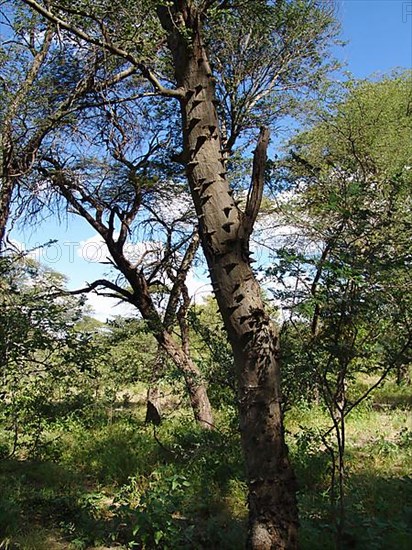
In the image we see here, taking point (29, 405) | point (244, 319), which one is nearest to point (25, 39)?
point (29, 405)

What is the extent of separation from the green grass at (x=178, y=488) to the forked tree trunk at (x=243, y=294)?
529 millimetres

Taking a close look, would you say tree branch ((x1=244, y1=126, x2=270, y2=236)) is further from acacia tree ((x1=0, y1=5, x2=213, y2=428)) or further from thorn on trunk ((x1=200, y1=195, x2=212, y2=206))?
acacia tree ((x1=0, y1=5, x2=213, y2=428))

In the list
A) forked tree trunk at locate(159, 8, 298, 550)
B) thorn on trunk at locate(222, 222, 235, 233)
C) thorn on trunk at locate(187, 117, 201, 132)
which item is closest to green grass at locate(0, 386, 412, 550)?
forked tree trunk at locate(159, 8, 298, 550)

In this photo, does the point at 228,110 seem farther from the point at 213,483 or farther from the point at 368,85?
the point at 213,483

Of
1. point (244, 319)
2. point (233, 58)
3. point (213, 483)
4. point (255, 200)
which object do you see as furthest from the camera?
point (233, 58)

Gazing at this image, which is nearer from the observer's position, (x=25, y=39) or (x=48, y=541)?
(x=48, y=541)

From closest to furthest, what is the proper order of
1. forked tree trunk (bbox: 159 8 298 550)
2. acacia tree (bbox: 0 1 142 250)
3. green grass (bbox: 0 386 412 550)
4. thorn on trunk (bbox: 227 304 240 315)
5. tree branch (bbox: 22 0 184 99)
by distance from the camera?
forked tree trunk (bbox: 159 8 298 550), thorn on trunk (bbox: 227 304 240 315), tree branch (bbox: 22 0 184 99), green grass (bbox: 0 386 412 550), acacia tree (bbox: 0 1 142 250)

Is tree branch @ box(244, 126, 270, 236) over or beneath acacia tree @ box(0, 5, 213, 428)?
beneath

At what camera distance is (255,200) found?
8.30ft

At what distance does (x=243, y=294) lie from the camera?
2.38 metres

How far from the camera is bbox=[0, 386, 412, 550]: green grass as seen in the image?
3104 mm

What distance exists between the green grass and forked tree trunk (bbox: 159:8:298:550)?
53cm

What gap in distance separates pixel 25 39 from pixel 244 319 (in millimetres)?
6059

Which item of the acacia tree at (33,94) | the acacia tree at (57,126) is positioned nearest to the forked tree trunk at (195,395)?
the acacia tree at (57,126)
